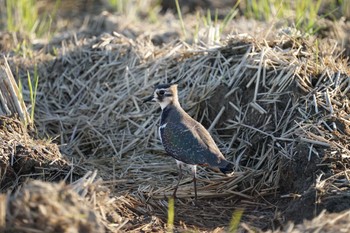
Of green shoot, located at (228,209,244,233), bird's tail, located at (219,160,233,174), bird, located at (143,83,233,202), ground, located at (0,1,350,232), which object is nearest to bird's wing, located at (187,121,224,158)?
bird, located at (143,83,233,202)

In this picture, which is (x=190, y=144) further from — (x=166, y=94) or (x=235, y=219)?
(x=235, y=219)

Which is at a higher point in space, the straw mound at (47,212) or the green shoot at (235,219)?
the straw mound at (47,212)

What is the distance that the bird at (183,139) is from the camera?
6.57 m

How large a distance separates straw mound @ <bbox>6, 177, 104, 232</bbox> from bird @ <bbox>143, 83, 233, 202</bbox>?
190 cm

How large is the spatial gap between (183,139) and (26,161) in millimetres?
1442

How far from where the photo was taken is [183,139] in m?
6.85

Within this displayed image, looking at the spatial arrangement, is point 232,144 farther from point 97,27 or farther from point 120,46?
point 97,27

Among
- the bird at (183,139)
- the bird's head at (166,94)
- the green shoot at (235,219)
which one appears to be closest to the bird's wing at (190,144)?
the bird at (183,139)

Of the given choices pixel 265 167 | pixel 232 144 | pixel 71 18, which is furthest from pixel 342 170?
pixel 71 18

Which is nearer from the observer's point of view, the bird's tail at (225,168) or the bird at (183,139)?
the bird's tail at (225,168)

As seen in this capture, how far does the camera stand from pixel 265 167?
702cm

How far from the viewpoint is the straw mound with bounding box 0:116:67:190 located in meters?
6.60

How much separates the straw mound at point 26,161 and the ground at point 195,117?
0.03ft

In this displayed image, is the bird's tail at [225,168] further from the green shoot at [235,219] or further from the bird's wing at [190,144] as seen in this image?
the green shoot at [235,219]
